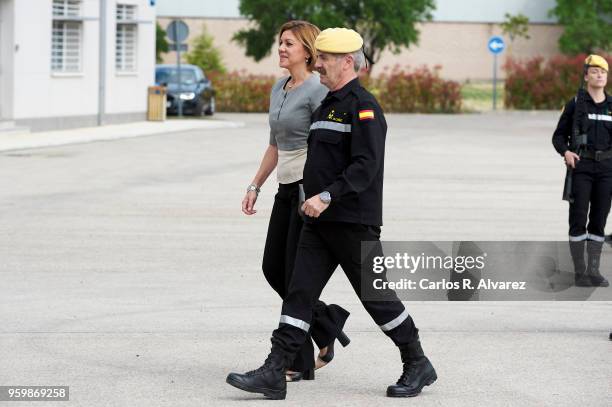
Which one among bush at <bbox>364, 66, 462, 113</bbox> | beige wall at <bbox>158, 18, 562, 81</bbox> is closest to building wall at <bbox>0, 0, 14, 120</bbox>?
bush at <bbox>364, 66, 462, 113</bbox>

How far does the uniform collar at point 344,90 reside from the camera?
6488 millimetres

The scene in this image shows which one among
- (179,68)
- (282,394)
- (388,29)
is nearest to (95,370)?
(282,394)

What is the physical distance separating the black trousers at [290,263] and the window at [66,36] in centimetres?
2701

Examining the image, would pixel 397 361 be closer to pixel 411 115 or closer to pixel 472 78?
pixel 411 115

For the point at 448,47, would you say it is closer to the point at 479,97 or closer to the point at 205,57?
the point at 479,97

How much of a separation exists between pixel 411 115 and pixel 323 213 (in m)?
39.8

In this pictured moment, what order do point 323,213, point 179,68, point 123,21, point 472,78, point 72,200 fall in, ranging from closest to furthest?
point 323,213
point 72,200
point 123,21
point 179,68
point 472,78

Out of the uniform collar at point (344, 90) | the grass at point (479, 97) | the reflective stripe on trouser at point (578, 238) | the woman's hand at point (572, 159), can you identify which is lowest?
the grass at point (479, 97)

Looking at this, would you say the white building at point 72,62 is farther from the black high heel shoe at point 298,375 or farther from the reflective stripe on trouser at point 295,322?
the reflective stripe on trouser at point 295,322

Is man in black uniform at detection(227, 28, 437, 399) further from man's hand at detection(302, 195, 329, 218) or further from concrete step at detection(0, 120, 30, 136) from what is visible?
concrete step at detection(0, 120, 30, 136)

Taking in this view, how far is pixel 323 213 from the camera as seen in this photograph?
6.54 metres

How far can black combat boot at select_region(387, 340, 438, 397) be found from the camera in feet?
21.9

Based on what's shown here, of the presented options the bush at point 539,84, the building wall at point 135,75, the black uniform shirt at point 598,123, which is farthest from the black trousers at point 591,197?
the bush at point 539,84

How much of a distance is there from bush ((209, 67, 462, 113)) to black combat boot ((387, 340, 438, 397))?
41.0m
